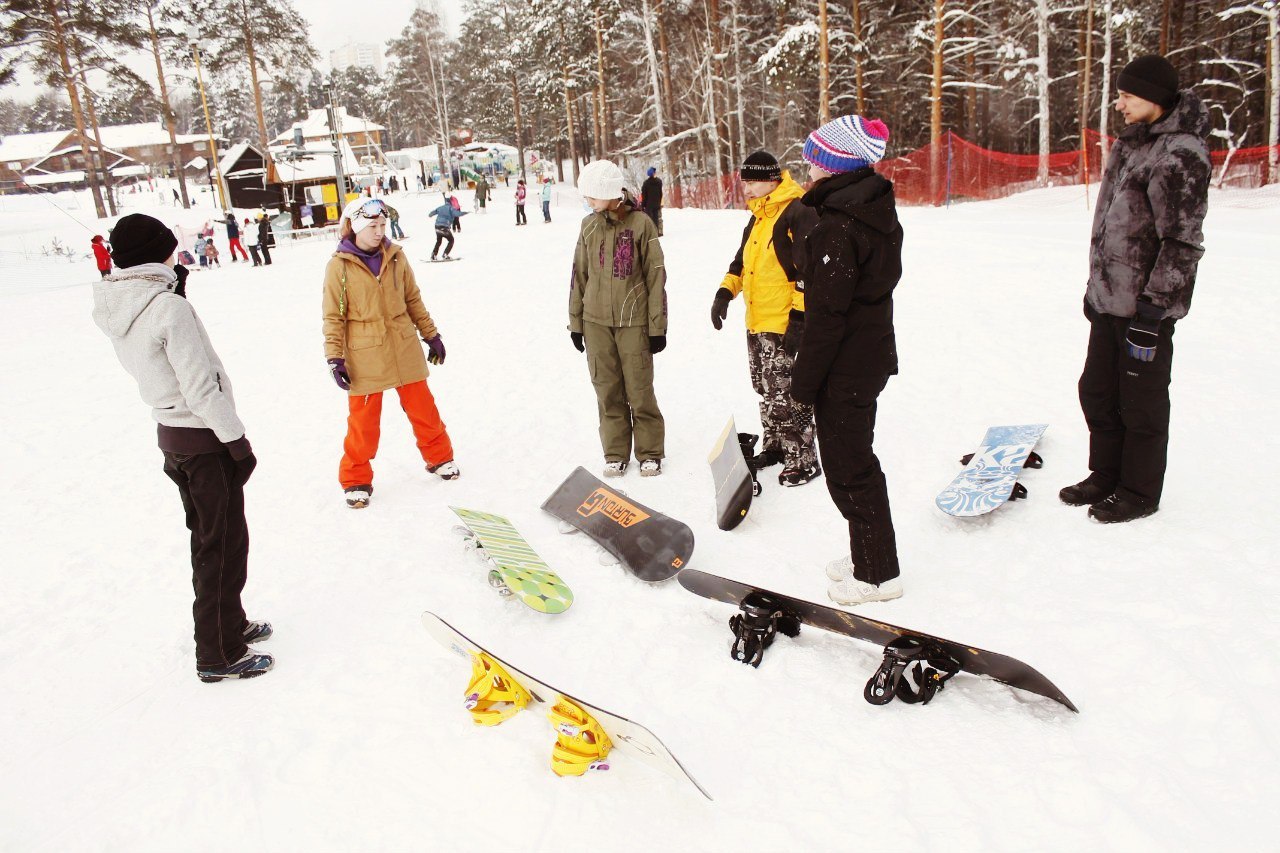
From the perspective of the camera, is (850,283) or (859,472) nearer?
(850,283)

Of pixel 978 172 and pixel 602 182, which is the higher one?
pixel 978 172

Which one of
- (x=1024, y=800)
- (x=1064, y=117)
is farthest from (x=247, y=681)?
(x=1064, y=117)

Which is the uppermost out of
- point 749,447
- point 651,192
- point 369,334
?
point 651,192

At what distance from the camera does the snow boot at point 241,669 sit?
2793 millimetres

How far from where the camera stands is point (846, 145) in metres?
2.50

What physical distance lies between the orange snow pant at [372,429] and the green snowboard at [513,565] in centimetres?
92

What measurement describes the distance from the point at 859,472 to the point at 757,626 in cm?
70

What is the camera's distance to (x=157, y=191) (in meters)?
43.5

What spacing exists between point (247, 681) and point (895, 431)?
3855 millimetres

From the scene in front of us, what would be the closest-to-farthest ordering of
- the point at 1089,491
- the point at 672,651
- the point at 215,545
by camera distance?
1. the point at 215,545
2. the point at 672,651
3. the point at 1089,491

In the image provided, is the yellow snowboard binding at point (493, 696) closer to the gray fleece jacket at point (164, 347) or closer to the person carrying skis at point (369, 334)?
the gray fleece jacket at point (164, 347)

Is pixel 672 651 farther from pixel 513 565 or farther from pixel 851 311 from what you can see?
pixel 851 311

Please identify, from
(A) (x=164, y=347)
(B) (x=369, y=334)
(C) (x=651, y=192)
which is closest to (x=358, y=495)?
(B) (x=369, y=334)

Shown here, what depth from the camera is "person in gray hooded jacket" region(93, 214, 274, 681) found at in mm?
2473
